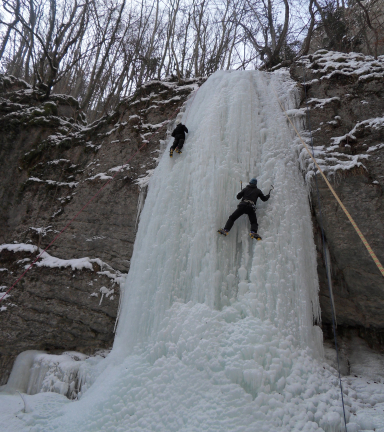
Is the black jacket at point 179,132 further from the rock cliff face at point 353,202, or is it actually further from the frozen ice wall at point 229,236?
the rock cliff face at point 353,202

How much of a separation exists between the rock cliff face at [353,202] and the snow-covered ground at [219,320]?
41cm

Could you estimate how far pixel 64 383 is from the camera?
14.1 ft

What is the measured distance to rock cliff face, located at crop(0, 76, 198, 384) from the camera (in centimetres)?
511

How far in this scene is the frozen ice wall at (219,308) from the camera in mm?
2990

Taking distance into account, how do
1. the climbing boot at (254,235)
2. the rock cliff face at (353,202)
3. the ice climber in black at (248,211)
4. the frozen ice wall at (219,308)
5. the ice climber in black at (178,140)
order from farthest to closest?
the ice climber in black at (178,140) < the rock cliff face at (353,202) < the ice climber in black at (248,211) < the climbing boot at (254,235) < the frozen ice wall at (219,308)

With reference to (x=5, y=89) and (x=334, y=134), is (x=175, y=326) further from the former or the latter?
(x=5, y=89)

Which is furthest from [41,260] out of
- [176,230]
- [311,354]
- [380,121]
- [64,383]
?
[380,121]

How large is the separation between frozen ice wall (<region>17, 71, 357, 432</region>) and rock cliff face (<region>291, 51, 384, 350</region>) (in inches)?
19.0

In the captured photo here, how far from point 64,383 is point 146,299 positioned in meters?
1.72

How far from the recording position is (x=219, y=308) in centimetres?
384

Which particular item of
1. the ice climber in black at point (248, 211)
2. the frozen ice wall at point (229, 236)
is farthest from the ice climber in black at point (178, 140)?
the ice climber in black at point (248, 211)

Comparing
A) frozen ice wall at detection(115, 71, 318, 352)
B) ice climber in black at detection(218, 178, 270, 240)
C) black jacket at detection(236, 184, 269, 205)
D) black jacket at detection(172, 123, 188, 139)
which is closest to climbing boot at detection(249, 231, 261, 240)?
ice climber in black at detection(218, 178, 270, 240)

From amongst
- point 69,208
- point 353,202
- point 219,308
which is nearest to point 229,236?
point 219,308

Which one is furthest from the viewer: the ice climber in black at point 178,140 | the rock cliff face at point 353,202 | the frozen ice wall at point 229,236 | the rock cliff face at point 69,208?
the ice climber in black at point 178,140
